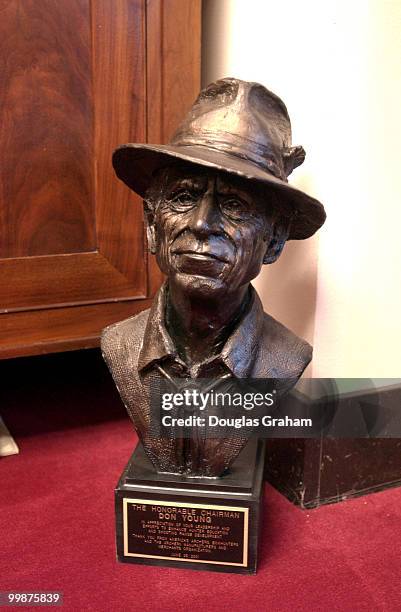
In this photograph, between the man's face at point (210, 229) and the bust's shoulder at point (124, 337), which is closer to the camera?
the man's face at point (210, 229)

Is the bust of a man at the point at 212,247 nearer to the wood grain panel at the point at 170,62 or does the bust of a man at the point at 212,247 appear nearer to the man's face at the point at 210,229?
the man's face at the point at 210,229

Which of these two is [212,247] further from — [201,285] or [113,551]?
[113,551]

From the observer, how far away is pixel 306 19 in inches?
57.1

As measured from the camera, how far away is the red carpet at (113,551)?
1.20 m

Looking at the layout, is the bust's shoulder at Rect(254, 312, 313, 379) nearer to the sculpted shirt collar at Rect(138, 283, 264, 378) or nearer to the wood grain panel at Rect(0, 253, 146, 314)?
the sculpted shirt collar at Rect(138, 283, 264, 378)

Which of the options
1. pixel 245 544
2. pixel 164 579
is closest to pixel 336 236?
pixel 245 544

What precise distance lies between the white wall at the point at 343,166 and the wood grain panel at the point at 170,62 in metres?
0.15

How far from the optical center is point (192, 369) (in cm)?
128

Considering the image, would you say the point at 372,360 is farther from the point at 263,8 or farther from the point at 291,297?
the point at 263,8

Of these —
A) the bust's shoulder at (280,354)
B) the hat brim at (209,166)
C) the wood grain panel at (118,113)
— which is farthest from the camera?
the wood grain panel at (118,113)

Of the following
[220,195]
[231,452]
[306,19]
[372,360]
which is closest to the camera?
[220,195]

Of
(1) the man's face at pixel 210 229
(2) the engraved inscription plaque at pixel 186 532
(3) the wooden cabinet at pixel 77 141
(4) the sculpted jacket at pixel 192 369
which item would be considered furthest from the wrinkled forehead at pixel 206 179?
(2) the engraved inscription plaque at pixel 186 532

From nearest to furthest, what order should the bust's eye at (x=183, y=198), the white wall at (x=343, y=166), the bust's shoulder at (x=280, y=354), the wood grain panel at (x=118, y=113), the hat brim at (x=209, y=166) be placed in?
the hat brim at (x=209, y=166), the bust's eye at (x=183, y=198), the bust's shoulder at (x=280, y=354), the white wall at (x=343, y=166), the wood grain panel at (x=118, y=113)

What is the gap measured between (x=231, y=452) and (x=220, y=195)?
0.49 meters
